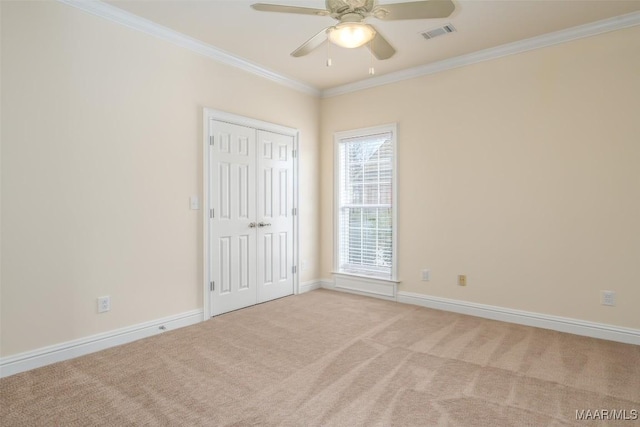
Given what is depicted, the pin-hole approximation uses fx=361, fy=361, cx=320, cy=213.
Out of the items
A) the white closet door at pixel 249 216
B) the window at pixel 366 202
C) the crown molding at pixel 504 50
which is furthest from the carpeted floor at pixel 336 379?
the crown molding at pixel 504 50

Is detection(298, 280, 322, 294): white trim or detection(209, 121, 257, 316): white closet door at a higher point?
detection(209, 121, 257, 316): white closet door

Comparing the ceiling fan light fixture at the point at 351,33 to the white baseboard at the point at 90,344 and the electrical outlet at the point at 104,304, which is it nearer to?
the electrical outlet at the point at 104,304

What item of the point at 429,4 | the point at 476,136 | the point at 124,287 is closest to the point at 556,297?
the point at 476,136

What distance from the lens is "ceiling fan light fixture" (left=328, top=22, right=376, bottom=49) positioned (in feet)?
6.89

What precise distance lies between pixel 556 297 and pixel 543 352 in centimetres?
78

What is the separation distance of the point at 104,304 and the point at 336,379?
2015 millimetres

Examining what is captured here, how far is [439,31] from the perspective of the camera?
3379mm

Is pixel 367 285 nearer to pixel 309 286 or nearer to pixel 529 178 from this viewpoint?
pixel 309 286

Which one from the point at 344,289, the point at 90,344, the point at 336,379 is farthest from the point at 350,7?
the point at 344,289

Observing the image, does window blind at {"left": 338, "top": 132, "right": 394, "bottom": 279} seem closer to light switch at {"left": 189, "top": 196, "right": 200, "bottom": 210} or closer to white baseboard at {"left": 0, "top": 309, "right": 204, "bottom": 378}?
light switch at {"left": 189, "top": 196, "right": 200, "bottom": 210}

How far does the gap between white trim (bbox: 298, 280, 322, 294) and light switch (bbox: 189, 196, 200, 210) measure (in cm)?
189

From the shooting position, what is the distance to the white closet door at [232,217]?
152 inches

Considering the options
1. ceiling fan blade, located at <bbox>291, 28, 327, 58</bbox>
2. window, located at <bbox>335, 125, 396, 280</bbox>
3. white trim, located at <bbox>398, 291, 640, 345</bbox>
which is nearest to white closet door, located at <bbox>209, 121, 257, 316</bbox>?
window, located at <bbox>335, 125, 396, 280</bbox>

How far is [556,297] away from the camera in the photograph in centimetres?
345
